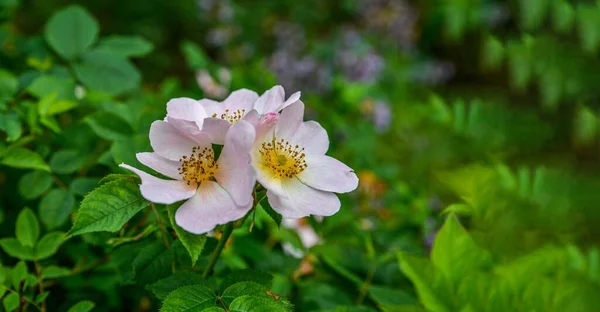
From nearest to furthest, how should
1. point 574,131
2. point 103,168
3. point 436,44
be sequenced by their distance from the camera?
point 103,168
point 574,131
point 436,44

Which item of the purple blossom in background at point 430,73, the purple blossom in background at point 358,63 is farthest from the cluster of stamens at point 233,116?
the purple blossom in background at point 430,73

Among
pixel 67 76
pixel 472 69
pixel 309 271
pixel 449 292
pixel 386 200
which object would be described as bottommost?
pixel 472 69

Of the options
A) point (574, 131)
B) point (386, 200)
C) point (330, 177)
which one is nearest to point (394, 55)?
point (574, 131)

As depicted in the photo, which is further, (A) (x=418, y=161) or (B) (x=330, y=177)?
(A) (x=418, y=161)

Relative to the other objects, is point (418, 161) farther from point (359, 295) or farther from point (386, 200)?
point (359, 295)

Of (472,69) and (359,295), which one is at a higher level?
(359,295)

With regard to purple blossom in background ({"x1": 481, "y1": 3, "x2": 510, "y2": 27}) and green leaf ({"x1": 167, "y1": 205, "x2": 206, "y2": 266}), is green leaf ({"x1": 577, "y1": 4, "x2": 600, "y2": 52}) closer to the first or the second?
purple blossom in background ({"x1": 481, "y1": 3, "x2": 510, "y2": 27})

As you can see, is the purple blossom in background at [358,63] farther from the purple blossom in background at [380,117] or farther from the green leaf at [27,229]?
the green leaf at [27,229]
